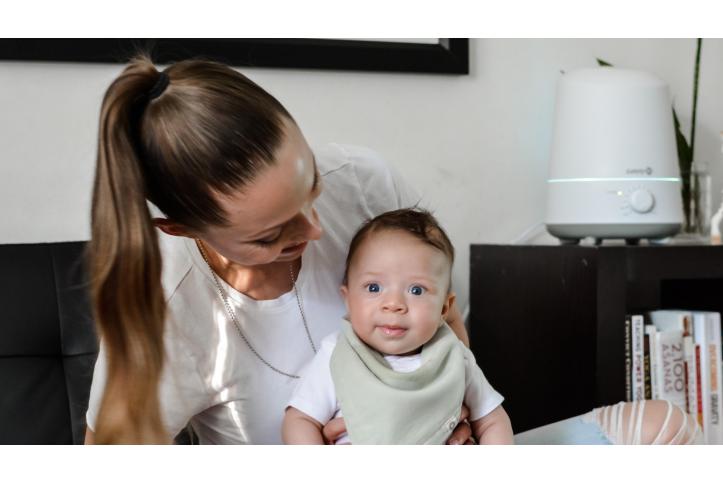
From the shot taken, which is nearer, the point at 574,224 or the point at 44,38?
the point at 44,38

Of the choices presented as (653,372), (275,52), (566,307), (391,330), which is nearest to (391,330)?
(391,330)

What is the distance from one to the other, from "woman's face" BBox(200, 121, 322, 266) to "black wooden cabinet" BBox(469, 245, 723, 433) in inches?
26.1

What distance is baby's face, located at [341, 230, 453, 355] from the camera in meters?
1.07

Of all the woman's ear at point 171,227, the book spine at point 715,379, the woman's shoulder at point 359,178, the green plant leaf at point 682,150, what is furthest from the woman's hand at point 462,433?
the green plant leaf at point 682,150

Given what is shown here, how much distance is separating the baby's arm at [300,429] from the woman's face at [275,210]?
0.22 meters

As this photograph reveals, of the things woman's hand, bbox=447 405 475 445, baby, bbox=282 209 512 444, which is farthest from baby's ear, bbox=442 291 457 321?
woman's hand, bbox=447 405 475 445

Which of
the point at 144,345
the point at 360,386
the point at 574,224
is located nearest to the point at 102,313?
the point at 144,345

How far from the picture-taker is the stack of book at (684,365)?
4.84 ft

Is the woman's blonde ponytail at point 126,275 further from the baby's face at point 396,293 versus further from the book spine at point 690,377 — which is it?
the book spine at point 690,377

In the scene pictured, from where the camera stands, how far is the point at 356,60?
1664 mm

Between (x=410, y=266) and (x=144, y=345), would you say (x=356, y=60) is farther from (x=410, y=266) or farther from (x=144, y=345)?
(x=144, y=345)

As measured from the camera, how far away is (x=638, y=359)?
1.47 meters
